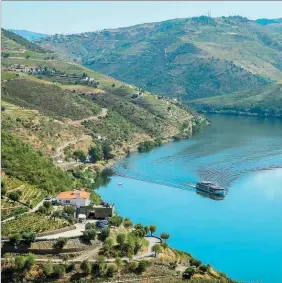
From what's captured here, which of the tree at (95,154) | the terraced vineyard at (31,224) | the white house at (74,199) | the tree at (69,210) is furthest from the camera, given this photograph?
the tree at (95,154)

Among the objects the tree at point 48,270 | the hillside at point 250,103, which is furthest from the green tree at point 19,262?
the hillside at point 250,103

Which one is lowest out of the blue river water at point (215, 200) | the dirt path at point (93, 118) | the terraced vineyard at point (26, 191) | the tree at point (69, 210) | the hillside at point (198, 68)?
the blue river water at point (215, 200)

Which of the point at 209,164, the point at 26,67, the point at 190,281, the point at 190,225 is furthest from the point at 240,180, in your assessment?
the point at 26,67

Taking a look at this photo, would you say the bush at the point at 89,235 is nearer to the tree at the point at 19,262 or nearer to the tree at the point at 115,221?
the tree at the point at 115,221

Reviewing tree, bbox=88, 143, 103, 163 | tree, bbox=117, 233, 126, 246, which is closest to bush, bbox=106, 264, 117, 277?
tree, bbox=117, 233, 126, 246

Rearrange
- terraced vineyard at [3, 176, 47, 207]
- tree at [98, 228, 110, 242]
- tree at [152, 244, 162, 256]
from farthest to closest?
terraced vineyard at [3, 176, 47, 207] → tree at [152, 244, 162, 256] → tree at [98, 228, 110, 242]

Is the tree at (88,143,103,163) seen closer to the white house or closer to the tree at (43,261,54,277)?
the white house

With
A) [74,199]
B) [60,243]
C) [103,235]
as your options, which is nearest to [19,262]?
[60,243]

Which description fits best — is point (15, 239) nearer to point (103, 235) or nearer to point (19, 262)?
point (19, 262)
